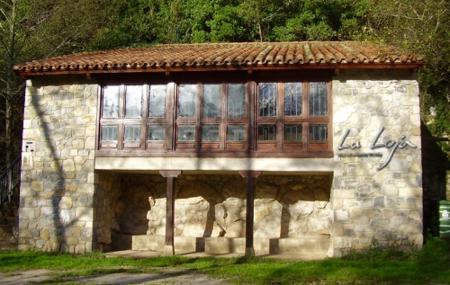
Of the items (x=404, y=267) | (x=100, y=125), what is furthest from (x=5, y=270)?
(x=404, y=267)

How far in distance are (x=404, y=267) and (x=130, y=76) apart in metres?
7.62

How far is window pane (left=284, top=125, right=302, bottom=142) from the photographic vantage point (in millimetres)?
12258

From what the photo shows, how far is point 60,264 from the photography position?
1128 centimetres

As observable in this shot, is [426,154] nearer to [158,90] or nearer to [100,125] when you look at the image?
[158,90]

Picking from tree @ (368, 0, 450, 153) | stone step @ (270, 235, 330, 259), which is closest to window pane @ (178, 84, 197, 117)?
stone step @ (270, 235, 330, 259)

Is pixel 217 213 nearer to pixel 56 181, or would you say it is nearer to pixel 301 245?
pixel 301 245

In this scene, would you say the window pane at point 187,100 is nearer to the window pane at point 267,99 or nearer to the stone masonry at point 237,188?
the window pane at point 267,99

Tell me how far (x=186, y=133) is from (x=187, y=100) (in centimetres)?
81

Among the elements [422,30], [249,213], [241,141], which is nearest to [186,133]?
[241,141]

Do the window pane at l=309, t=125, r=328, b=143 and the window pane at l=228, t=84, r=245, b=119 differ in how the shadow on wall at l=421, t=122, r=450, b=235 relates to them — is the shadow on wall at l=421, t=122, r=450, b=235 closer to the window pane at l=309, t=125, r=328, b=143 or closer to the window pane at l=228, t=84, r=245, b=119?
the window pane at l=309, t=125, r=328, b=143

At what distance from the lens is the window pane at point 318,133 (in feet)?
39.9

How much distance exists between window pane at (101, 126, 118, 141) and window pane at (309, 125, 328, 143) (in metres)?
4.73

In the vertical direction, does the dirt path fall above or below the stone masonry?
below

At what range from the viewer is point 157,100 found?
1296cm
